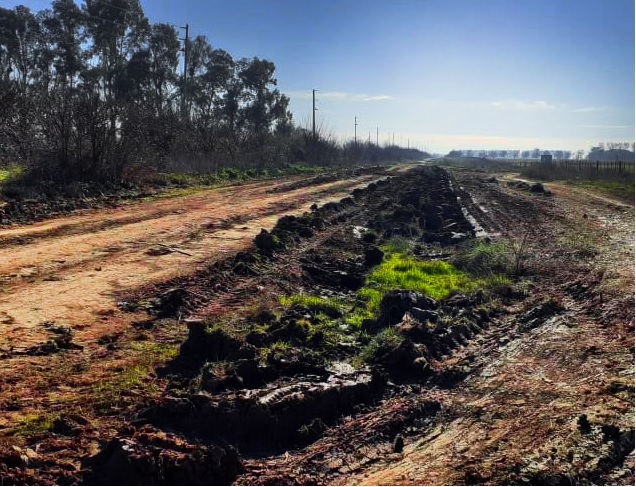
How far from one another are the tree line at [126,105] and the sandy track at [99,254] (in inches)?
135

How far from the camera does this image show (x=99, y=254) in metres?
9.57

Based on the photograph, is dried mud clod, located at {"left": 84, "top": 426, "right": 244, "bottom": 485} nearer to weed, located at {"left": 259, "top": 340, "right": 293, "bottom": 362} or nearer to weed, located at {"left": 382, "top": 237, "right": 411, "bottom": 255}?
weed, located at {"left": 259, "top": 340, "right": 293, "bottom": 362}

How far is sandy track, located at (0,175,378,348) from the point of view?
6.42 metres

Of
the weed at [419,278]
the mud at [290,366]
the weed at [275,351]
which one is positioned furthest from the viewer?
the weed at [419,278]

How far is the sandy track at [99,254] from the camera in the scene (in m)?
6.42

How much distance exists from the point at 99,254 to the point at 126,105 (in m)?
15.2

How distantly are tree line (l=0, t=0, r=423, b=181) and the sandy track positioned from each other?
343 cm

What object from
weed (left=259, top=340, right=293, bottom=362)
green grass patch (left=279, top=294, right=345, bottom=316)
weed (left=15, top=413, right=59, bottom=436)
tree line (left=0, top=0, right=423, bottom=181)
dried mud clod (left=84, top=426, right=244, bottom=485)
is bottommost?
dried mud clod (left=84, top=426, right=244, bottom=485)

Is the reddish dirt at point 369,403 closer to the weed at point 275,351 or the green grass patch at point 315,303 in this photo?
the green grass patch at point 315,303

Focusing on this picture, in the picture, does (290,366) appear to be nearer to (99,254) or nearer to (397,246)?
(99,254)

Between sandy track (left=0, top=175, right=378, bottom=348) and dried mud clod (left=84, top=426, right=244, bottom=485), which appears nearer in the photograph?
dried mud clod (left=84, top=426, right=244, bottom=485)

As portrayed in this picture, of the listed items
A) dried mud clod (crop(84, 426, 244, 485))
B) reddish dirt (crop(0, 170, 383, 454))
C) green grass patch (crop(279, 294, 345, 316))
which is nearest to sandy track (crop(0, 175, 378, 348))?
reddish dirt (crop(0, 170, 383, 454))

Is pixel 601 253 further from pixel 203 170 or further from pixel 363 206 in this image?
pixel 203 170

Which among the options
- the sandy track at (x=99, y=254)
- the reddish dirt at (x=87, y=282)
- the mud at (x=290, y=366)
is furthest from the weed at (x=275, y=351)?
the sandy track at (x=99, y=254)
